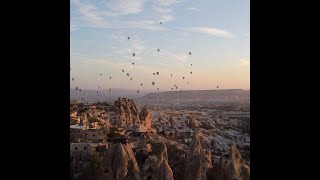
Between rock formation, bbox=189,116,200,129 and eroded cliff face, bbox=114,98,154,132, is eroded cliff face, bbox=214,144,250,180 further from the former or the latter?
rock formation, bbox=189,116,200,129

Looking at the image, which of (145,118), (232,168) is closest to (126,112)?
(145,118)

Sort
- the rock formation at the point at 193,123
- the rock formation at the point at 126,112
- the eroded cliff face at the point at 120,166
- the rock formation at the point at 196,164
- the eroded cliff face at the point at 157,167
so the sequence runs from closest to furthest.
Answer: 1. the eroded cliff face at the point at 120,166
2. the eroded cliff face at the point at 157,167
3. the rock formation at the point at 196,164
4. the rock formation at the point at 126,112
5. the rock formation at the point at 193,123

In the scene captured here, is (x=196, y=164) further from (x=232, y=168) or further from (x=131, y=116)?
(x=131, y=116)

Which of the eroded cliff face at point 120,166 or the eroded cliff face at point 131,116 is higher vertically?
→ the eroded cliff face at point 131,116

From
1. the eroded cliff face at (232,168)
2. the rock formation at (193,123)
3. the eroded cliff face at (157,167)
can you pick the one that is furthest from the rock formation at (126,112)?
the eroded cliff face at (232,168)

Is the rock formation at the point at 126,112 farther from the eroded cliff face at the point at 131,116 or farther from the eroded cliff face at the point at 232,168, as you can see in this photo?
the eroded cliff face at the point at 232,168
